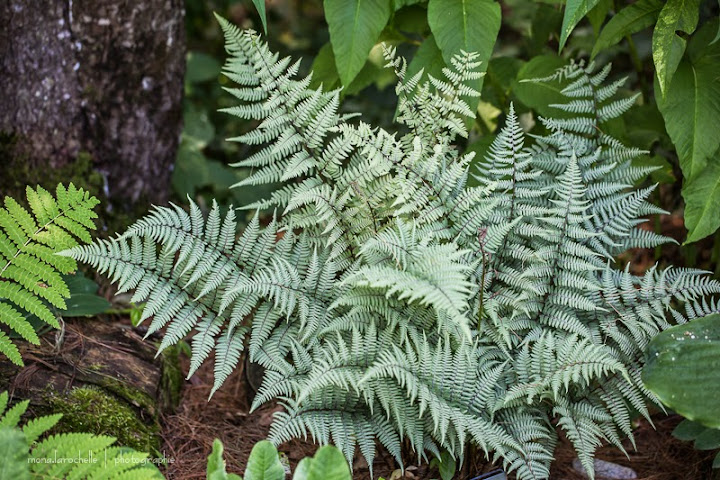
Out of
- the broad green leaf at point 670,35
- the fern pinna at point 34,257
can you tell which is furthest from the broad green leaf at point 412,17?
the fern pinna at point 34,257

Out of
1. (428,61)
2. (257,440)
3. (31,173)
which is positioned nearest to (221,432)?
(257,440)

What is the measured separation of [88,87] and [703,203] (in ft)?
8.77

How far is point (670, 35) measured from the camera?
2.53 m

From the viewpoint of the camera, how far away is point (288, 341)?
8.19ft

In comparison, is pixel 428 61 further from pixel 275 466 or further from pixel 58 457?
pixel 58 457

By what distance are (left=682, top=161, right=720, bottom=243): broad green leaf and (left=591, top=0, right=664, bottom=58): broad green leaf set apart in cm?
62

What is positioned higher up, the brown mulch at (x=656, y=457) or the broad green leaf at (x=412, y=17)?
the broad green leaf at (x=412, y=17)

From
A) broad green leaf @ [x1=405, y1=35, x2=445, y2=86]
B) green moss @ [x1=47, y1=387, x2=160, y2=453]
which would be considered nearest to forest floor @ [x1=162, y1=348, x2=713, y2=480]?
green moss @ [x1=47, y1=387, x2=160, y2=453]

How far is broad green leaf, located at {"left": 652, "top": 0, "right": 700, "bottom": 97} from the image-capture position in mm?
2496

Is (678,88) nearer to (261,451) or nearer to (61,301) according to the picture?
(261,451)

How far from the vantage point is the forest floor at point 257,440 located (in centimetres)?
254

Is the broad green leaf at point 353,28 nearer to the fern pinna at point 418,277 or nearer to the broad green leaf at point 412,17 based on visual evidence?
the fern pinna at point 418,277

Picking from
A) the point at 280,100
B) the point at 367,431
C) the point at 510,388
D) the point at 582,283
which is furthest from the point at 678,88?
the point at 367,431

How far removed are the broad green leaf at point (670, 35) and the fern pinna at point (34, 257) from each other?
217 centimetres
